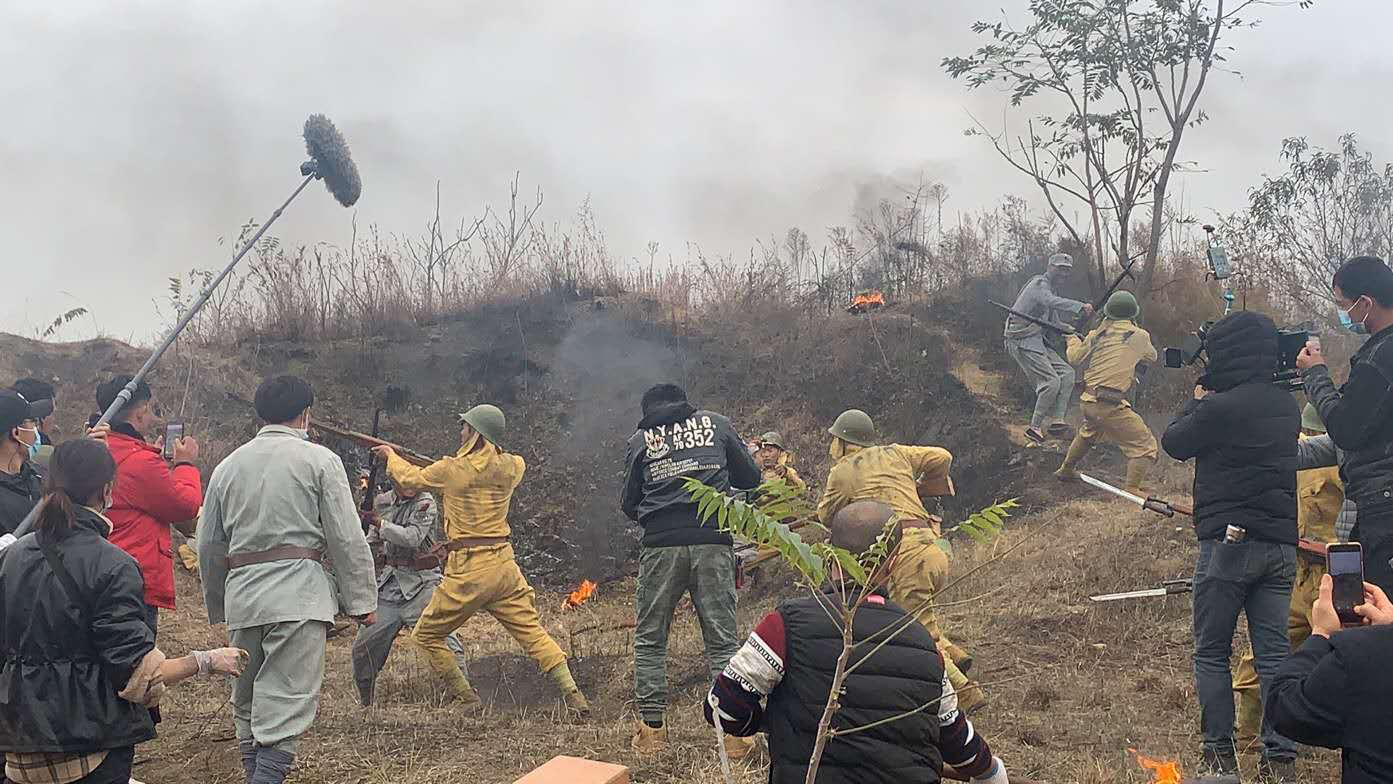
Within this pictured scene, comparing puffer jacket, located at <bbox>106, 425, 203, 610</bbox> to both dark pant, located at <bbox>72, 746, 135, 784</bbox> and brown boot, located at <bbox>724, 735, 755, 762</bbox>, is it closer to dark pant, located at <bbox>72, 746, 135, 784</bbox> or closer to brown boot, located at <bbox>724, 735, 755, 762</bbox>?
dark pant, located at <bbox>72, 746, 135, 784</bbox>

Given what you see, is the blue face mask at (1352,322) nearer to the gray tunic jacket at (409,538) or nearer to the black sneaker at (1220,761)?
the black sneaker at (1220,761)

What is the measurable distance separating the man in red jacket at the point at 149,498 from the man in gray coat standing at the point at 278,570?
1.61 feet

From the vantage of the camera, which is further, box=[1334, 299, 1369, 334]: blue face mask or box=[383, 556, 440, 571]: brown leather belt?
box=[383, 556, 440, 571]: brown leather belt

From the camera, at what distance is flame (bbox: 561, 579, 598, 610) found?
10.2 meters

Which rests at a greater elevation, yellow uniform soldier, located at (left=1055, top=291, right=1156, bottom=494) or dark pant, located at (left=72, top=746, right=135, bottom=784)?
yellow uniform soldier, located at (left=1055, top=291, right=1156, bottom=494)

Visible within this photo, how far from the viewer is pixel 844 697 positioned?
103 inches

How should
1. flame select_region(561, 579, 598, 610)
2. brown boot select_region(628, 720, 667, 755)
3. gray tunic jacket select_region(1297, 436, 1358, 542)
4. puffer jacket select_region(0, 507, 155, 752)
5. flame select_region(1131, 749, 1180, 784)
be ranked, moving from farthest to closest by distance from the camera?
flame select_region(561, 579, 598, 610) < brown boot select_region(628, 720, 667, 755) < gray tunic jacket select_region(1297, 436, 1358, 542) < flame select_region(1131, 749, 1180, 784) < puffer jacket select_region(0, 507, 155, 752)

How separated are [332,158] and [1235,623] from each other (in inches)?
212

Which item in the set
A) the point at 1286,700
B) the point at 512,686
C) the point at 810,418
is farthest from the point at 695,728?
the point at 810,418

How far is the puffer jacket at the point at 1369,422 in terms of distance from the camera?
12.8 feet

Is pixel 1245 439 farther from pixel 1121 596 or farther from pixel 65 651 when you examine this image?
pixel 65 651

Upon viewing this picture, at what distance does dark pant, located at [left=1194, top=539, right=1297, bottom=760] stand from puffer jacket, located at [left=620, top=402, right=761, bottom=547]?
2425 millimetres

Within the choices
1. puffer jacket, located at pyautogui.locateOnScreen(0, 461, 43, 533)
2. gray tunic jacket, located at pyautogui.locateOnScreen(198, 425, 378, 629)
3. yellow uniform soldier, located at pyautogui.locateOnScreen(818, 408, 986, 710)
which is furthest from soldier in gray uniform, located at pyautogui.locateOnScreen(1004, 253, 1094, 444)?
puffer jacket, located at pyautogui.locateOnScreen(0, 461, 43, 533)

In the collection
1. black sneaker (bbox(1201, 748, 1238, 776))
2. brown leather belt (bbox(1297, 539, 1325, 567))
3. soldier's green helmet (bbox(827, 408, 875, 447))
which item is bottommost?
black sneaker (bbox(1201, 748, 1238, 776))
